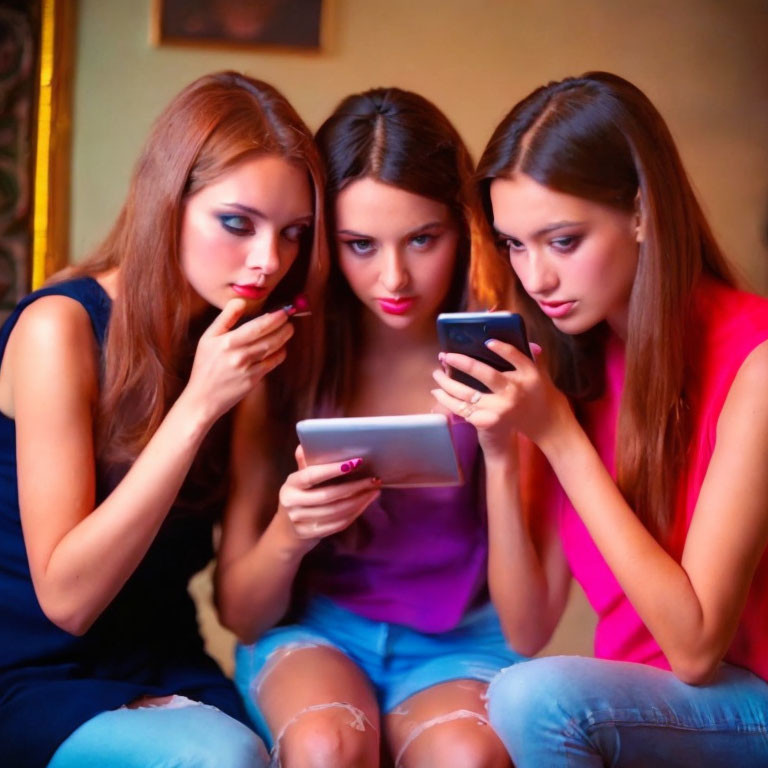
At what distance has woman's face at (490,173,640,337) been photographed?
1184mm

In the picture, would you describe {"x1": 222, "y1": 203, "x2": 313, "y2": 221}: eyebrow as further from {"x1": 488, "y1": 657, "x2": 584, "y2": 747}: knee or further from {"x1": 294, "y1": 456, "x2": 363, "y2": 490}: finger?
{"x1": 488, "y1": 657, "x2": 584, "y2": 747}: knee

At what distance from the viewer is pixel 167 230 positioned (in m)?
1.28

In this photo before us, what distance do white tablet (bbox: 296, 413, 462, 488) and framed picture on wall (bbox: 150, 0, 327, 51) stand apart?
1.32 m

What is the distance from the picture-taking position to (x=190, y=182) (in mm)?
1288

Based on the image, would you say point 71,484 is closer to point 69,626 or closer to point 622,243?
point 69,626

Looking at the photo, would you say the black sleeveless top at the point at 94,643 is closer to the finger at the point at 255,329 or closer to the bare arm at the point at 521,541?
the finger at the point at 255,329

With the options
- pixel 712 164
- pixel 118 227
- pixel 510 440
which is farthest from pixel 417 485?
pixel 712 164

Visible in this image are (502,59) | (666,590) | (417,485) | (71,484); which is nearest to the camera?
(666,590)

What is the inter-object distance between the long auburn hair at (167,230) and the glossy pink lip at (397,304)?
0.29 ft

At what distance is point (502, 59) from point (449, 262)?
1.15 meters

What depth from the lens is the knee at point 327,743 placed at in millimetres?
1154

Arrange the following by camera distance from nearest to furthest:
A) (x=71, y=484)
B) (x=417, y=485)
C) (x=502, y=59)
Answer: (x=71, y=484), (x=417, y=485), (x=502, y=59)

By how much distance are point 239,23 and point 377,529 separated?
1.31m

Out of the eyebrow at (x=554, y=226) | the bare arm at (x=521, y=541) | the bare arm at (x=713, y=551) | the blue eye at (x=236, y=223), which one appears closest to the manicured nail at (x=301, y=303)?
the blue eye at (x=236, y=223)
